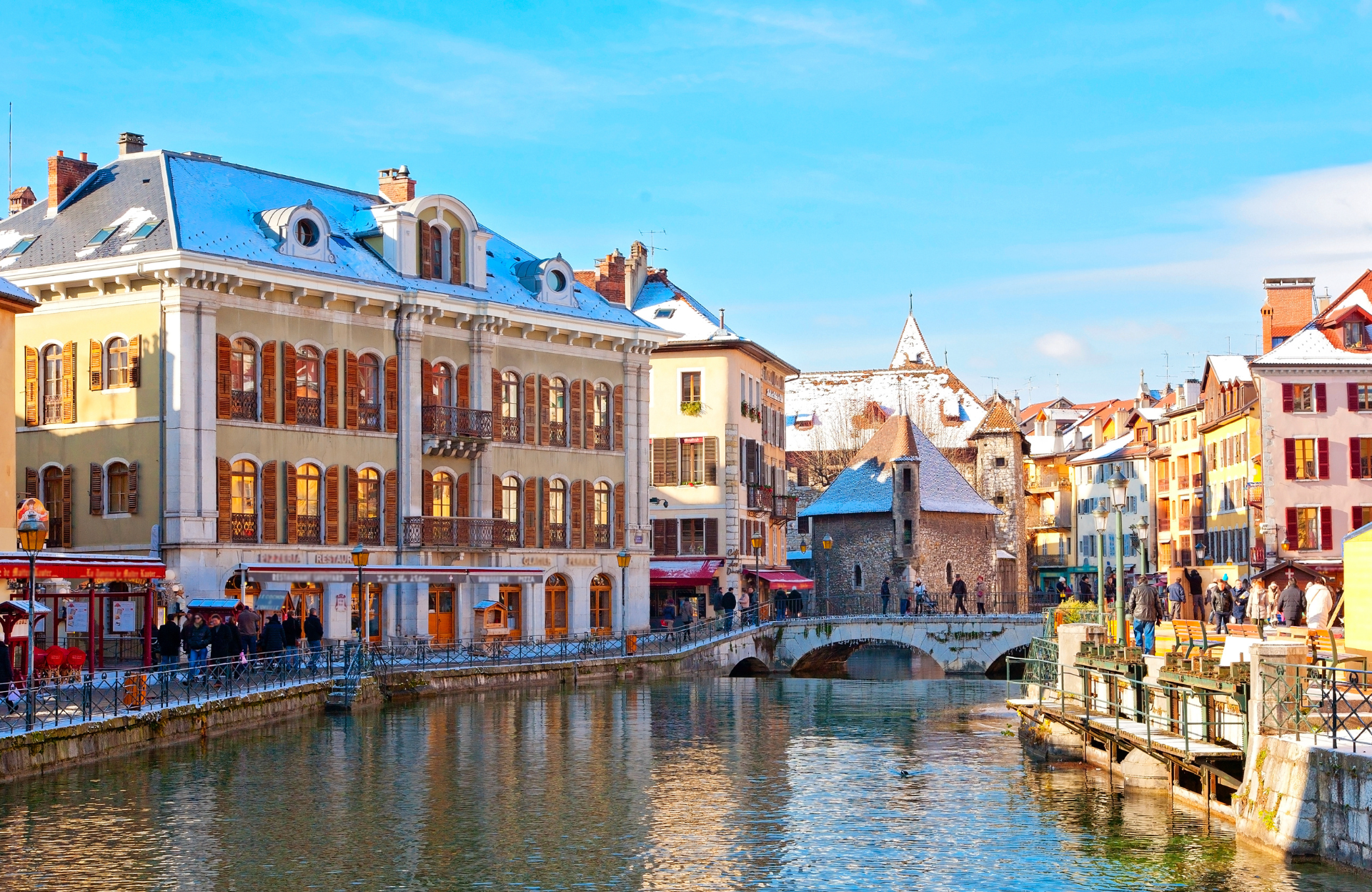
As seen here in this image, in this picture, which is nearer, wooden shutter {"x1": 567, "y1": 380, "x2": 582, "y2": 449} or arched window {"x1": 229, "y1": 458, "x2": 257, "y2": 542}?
arched window {"x1": 229, "y1": 458, "x2": 257, "y2": 542}

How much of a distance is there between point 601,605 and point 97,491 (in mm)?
15963

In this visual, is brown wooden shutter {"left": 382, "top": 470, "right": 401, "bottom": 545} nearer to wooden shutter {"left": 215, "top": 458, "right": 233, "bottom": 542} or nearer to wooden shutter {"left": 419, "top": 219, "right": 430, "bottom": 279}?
wooden shutter {"left": 215, "top": 458, "right": 233, "bottom": 542}

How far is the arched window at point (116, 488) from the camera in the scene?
4381 cm

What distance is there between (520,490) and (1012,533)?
4670 centimetres

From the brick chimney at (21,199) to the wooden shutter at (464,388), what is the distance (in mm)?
13051

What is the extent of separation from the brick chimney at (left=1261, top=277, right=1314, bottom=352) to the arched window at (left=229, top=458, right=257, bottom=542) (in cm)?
3788

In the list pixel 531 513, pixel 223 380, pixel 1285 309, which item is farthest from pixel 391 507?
pixel 1285 309

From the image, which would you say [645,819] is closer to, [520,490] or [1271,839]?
[1271,839]

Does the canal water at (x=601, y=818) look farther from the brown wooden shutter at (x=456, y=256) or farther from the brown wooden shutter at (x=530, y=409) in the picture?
the brown wooden shutter at (x=456, y=256)

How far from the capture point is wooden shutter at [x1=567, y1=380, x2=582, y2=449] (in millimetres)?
53188

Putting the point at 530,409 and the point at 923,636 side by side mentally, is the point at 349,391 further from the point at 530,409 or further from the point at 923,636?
the point at 923,636

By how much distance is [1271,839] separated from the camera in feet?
60.4

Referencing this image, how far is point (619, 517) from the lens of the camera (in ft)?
180

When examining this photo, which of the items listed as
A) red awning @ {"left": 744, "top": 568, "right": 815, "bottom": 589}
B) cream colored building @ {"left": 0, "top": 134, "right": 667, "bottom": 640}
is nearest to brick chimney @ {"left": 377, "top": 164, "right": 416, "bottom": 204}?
cream colored building @ {"left": 0, "top": 134, "right": 667, "bottom": 640}
